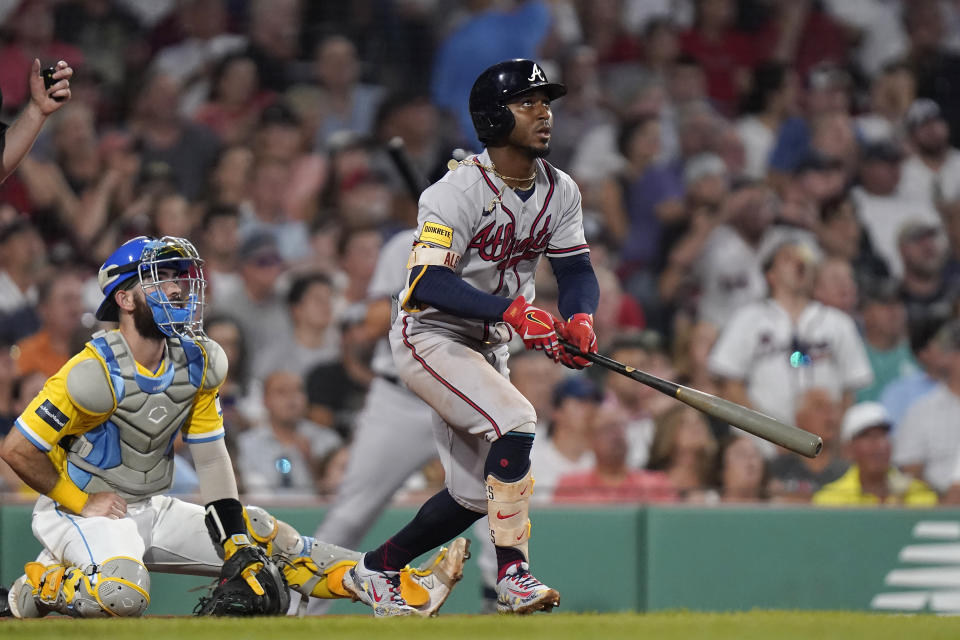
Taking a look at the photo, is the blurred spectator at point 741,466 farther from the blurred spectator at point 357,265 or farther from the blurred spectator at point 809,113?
the blurred spectator at point 809,113

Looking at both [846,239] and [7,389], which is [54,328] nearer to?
[7,389]

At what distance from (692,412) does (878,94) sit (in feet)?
11.8

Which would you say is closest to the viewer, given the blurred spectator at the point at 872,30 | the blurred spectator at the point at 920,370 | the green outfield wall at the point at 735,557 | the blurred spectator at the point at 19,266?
the green outfield wall at the point at 735,557

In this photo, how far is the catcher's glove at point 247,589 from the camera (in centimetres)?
443

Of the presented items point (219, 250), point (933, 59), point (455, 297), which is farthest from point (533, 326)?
point (933, 59)

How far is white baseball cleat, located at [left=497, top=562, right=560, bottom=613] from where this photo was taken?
4.20 metres

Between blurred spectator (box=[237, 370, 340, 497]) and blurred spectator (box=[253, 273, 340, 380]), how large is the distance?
0.20 meters

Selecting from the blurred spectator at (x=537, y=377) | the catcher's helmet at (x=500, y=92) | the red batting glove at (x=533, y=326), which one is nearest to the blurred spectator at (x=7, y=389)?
the blurred spectator at (x=537, y=377)

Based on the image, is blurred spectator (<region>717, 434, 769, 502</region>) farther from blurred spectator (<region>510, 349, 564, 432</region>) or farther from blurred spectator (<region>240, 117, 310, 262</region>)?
blurred spectator (<region>240, 117, 310, 262</region>)

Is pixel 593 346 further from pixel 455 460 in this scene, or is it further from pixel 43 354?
pixel 43 354

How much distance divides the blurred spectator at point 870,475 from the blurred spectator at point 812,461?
47 millimetres

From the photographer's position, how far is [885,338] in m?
8.29

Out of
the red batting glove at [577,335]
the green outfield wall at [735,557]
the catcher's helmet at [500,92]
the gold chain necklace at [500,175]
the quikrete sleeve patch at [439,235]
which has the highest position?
the catcher's helmet at [500,92]

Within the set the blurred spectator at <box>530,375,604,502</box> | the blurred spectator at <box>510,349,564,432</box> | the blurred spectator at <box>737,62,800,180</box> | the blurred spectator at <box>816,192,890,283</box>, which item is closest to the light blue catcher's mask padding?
the blurred spectator at <box>530,375,604,502</box>
